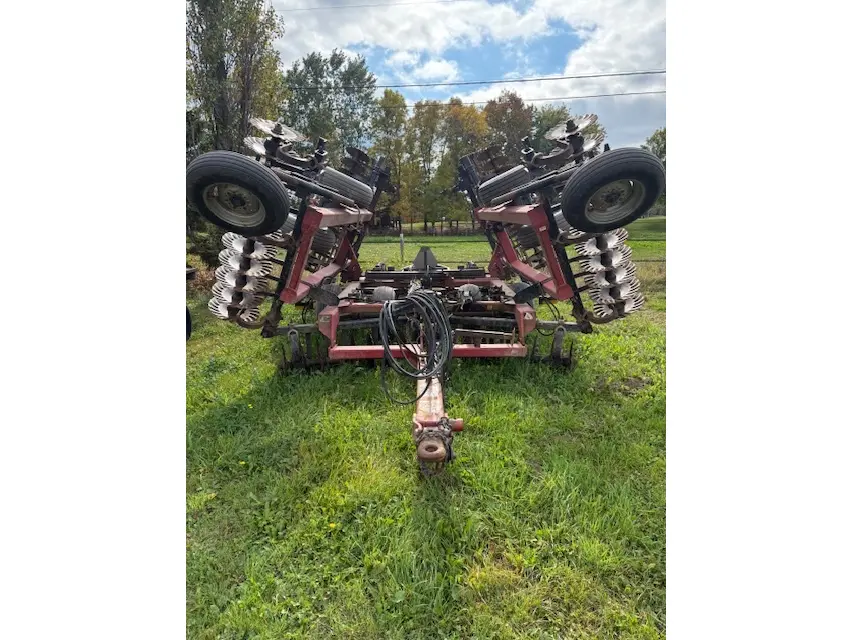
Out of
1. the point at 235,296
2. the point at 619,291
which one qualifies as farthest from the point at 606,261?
the point at 235,296

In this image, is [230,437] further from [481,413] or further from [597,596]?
[597,596]

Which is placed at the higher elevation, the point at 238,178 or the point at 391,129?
the point at 391,129

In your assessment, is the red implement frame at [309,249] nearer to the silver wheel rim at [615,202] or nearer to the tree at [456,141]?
the silver wheel rim at [615,202]

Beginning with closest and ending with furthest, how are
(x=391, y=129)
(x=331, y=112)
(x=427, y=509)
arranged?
1. (x=427, y=509)
2. (x=331, y=112)
3. (x=391, y=129)

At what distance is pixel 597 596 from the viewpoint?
1475 mm

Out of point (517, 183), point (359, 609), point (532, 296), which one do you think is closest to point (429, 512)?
point (359, 609)

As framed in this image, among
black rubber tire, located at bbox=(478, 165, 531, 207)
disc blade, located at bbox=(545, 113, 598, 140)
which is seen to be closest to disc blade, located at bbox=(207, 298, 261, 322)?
black rubber tire, located at bbox=(478, 165, 531, 207)

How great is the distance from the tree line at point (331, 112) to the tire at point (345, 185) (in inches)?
29.8

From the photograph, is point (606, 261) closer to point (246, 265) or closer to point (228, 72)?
point (246, 265)

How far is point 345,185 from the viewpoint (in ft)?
12.1

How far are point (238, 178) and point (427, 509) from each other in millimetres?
1935

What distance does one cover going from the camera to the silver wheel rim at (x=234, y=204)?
7.66ft

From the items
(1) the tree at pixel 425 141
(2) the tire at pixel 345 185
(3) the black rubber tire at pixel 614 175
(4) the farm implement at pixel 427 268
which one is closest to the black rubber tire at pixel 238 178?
(4) the farm implement at pixel 427 268

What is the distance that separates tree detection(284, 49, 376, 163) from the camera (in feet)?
15.6
